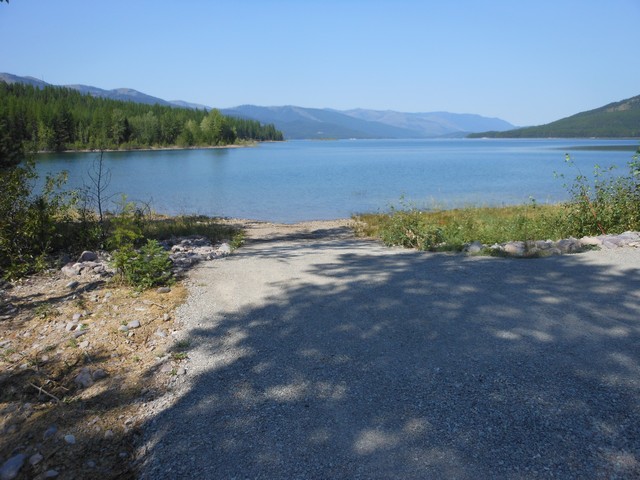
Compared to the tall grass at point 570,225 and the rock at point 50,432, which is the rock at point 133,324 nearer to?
the rock at point 50,432

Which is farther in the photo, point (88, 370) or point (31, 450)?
point (88, 370)

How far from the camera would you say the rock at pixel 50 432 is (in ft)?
12.5

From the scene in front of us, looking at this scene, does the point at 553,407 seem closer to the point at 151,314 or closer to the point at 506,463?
the point at 506,463

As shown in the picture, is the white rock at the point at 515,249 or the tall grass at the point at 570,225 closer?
the white rock at the point at 515,249

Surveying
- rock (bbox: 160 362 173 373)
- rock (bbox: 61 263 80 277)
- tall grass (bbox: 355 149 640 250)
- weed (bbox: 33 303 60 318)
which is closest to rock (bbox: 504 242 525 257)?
tall grass (bbox: 355 149 640 250)

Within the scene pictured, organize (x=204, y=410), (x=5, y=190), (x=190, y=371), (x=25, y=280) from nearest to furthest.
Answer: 1. (x=204, y=410)
2. (x=190, y=371)
3. (x=25, y=280)
4. (x=5, y=190)

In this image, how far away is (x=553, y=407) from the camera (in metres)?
3.88

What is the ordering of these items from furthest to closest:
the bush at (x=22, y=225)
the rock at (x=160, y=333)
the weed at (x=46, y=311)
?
the bush at (x=22, y=225), the weed at (x=46, y=311), the rock at (x=160, y=333)

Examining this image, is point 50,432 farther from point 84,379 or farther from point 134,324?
point 134,324

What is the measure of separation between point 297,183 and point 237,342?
35442 mm

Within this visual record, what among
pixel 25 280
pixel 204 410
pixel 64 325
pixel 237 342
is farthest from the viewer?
pixel 25 280

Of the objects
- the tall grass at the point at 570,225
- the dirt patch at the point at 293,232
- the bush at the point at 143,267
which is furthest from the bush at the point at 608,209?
the bush at the point at 143,267

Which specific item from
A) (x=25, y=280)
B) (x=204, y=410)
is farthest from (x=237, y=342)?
(x=25, y=280)

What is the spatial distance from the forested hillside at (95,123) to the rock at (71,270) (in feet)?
259
